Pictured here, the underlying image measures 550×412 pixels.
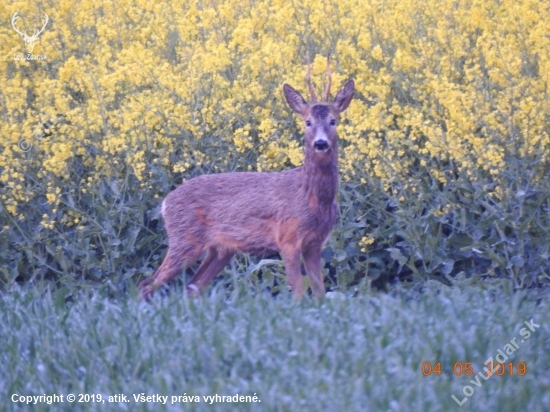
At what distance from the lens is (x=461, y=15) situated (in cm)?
816

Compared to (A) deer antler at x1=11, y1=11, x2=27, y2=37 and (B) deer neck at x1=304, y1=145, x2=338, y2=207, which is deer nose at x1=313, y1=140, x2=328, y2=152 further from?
(A) deer antler at x1=11, y1=11, x2=27, y2=37

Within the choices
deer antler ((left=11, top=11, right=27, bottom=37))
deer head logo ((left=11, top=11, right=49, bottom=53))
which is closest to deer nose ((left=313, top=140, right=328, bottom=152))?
deer head logo ((left=11, top=11, right=49, bottom=53))

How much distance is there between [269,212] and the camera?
6.59 meters

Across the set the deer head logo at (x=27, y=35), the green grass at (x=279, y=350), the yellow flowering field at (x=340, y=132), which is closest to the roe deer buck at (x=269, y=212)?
the yellow flowering field at (x=340, y=132)

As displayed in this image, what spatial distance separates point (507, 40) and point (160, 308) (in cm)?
396

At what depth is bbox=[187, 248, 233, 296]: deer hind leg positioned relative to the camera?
680 cm

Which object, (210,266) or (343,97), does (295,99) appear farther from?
(210,266)

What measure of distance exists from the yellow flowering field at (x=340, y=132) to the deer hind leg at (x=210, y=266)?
0.96 metres

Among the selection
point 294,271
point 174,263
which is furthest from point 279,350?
point 174,263

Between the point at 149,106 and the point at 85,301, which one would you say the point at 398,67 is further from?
the point at 85,301

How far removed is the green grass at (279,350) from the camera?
4004 millimetres

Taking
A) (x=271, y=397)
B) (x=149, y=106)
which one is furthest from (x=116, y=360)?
(x=149, y=106)

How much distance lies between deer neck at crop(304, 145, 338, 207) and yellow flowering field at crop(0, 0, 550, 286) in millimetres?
900

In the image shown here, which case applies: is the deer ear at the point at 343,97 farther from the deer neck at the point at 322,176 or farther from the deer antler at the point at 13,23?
the deer antler at the point at 13,23
